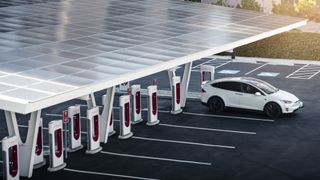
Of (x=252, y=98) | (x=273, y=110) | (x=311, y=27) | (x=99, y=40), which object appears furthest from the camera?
(x=311, y=27)

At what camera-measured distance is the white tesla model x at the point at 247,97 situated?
26.4 metres

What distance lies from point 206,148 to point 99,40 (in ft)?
15.9

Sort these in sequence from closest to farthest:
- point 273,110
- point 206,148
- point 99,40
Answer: point 206,148
point 99,40
point 273,110

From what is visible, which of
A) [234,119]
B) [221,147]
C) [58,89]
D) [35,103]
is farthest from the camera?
[234,119]

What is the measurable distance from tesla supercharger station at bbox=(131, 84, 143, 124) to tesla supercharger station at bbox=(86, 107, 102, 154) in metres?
3.30

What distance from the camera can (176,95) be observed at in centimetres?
2730

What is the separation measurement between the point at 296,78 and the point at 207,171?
1498cm

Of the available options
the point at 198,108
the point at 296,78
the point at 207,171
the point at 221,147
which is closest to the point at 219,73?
the point at 296,78

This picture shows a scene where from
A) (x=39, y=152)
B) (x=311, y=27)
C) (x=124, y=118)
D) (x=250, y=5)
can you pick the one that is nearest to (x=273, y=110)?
(x=124, y=118)

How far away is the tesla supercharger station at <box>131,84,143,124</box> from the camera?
82.6 feet

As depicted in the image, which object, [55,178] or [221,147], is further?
[221,147]

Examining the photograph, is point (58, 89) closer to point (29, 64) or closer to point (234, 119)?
point (29, 64)

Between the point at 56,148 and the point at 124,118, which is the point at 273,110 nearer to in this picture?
the point at 124,118

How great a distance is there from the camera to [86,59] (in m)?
20.5
